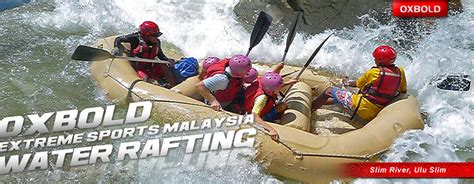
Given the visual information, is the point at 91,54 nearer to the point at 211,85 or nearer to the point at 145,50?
the point at 145,50

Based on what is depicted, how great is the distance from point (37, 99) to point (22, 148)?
1120 mm

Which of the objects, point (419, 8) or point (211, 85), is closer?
point (211, 85)

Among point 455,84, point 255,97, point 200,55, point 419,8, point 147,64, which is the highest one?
point 419,8

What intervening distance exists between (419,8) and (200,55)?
392 centimetres

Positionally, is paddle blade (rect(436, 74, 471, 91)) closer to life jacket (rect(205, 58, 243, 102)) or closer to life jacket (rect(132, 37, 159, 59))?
life jacket (rect(205, 58, 243, 102))

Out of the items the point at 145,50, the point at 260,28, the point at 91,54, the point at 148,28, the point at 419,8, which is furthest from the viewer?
the point at 419,8

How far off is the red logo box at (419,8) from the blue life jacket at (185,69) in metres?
4.39

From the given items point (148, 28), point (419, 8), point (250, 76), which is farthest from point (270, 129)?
point (419, 8)

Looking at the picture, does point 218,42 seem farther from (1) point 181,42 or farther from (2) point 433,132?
(2) point 433,132

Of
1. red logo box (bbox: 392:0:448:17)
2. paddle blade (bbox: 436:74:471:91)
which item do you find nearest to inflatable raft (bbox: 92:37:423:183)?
paddle blade (bbox: 436:74:471:91)

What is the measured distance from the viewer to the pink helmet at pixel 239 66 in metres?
5.26

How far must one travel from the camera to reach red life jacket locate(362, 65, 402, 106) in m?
5.51

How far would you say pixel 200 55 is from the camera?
8.73 m

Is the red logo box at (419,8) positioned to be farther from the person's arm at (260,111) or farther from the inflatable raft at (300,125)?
the person's arm at (260,111)
